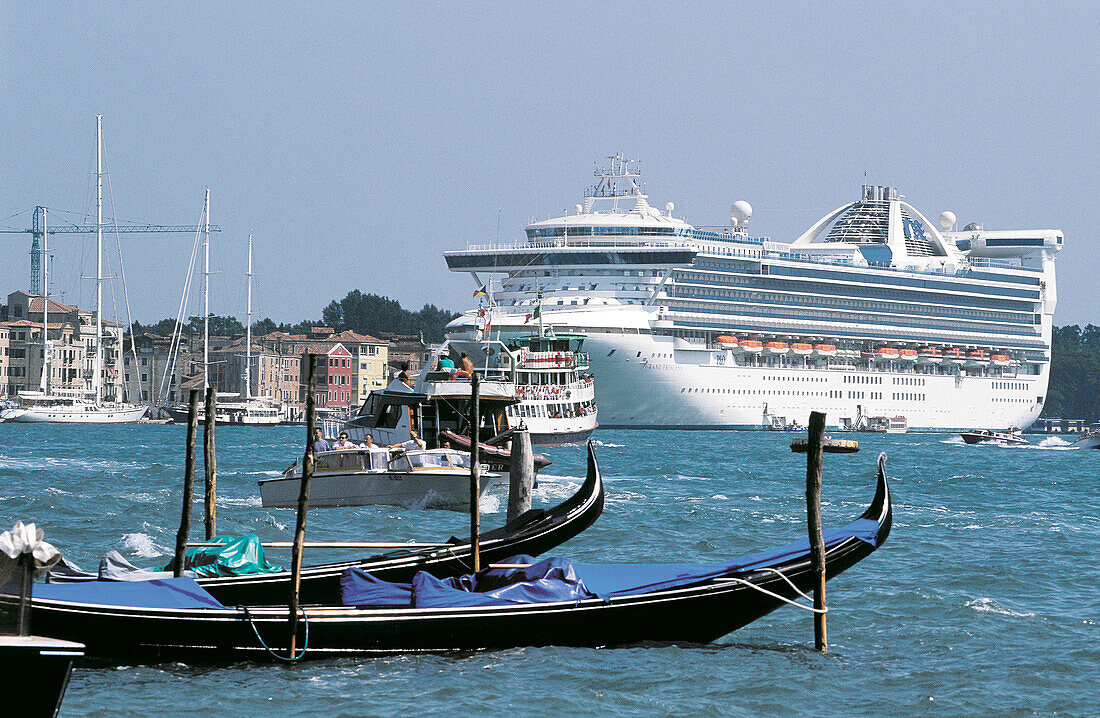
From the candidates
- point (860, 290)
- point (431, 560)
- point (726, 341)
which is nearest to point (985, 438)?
point (726, 341)

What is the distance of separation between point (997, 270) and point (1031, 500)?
53.6 m

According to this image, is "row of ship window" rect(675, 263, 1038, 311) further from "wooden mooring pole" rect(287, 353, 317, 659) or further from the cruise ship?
"wooden mooring pole" rect(287, 353, 317, 659)

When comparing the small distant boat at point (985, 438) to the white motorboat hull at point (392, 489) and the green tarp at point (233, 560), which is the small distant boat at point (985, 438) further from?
the green tarp at point (233, 560)

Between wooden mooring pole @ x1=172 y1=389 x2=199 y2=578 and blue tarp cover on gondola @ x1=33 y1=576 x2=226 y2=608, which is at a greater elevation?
wooden mooring pole @ x1=172 y1=389 x2=199 y2=578

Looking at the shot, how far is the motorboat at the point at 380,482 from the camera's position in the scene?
22797 millimetres

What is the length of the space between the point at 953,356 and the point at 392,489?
197ft

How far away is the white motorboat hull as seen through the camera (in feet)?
74.7

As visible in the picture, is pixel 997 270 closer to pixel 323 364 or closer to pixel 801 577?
pixel 323 364

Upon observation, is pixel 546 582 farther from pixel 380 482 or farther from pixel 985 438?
pixel 985 438

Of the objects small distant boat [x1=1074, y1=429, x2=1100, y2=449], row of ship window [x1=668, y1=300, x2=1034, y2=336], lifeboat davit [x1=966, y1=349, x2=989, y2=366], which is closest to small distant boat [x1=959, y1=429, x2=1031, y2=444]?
small distant boat [x1=1074, y1=429, x2=1100, y2=449]

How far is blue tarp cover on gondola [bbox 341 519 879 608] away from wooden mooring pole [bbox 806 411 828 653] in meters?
0.35

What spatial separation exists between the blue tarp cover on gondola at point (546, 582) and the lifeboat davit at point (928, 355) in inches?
2596

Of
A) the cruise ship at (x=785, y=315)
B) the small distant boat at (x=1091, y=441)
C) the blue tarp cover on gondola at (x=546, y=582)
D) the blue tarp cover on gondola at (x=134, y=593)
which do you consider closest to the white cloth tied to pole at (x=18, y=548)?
the blue tarp cover on gondola at (x=134, y=593)

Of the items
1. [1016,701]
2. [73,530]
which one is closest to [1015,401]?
[73,530]
